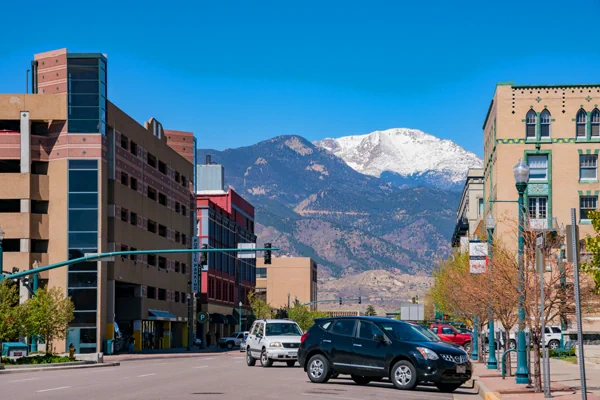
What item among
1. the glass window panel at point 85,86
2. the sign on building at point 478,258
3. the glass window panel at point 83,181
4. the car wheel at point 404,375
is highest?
the glass window panel at point 85,86

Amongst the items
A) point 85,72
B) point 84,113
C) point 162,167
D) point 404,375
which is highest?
point 85,72

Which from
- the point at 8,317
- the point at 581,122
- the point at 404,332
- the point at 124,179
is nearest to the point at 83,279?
the point at 124,179

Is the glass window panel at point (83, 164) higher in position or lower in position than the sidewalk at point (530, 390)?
higher

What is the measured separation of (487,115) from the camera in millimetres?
83500

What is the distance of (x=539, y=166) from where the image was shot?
7288cm

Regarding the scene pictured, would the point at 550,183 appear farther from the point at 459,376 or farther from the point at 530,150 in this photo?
the point at 459,376

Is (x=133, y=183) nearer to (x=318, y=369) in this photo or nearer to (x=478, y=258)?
(x=478, y=258)

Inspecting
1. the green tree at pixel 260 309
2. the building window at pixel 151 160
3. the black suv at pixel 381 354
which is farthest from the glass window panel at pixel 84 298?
the green tree at pixel 260 309

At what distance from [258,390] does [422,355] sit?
4.20 metres

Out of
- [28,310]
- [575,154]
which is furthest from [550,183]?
[28,310]

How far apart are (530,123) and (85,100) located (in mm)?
31554

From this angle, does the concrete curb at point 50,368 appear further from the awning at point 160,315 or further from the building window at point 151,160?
the building window at point 151,160

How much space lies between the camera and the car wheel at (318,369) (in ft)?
91.6

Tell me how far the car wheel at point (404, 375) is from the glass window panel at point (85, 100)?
5013cm
